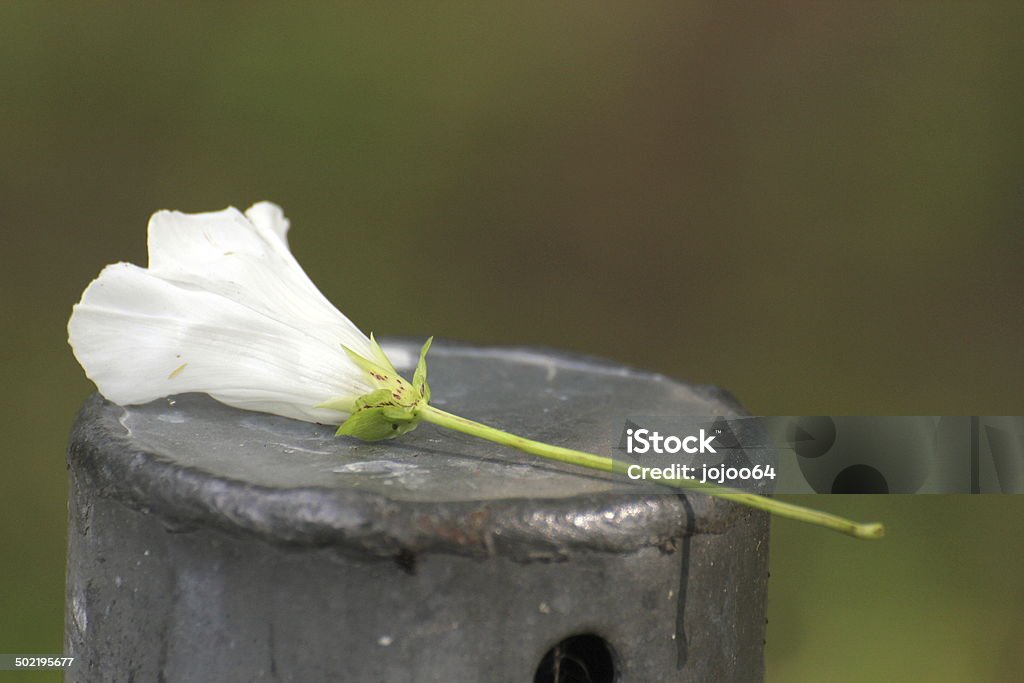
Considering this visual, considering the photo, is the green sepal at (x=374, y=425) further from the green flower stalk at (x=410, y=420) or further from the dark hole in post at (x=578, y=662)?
the dark hole in post at (x=578, y=662)

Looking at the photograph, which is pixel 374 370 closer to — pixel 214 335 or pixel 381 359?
pixel 381 359

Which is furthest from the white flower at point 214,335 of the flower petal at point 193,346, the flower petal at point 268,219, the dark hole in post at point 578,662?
the dark hole in post at point 578,662

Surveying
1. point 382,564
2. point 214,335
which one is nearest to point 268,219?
point 214,335

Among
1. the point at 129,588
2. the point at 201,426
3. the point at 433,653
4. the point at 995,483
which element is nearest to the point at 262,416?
the point at 201,426

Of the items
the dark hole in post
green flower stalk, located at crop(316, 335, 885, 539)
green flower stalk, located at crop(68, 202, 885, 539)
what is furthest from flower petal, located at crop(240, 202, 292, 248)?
the dark hole in post

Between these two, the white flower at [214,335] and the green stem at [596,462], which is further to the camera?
Answer: the white flower at [214,335]

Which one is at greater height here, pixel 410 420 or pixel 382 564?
pixel 410 420

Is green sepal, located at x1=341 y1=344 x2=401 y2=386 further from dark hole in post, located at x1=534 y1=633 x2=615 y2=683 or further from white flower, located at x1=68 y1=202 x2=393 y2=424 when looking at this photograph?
dark hole in post, located at x1=534 y1=633 x2=615 y2=683

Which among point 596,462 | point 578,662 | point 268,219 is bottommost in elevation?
point 578,662
